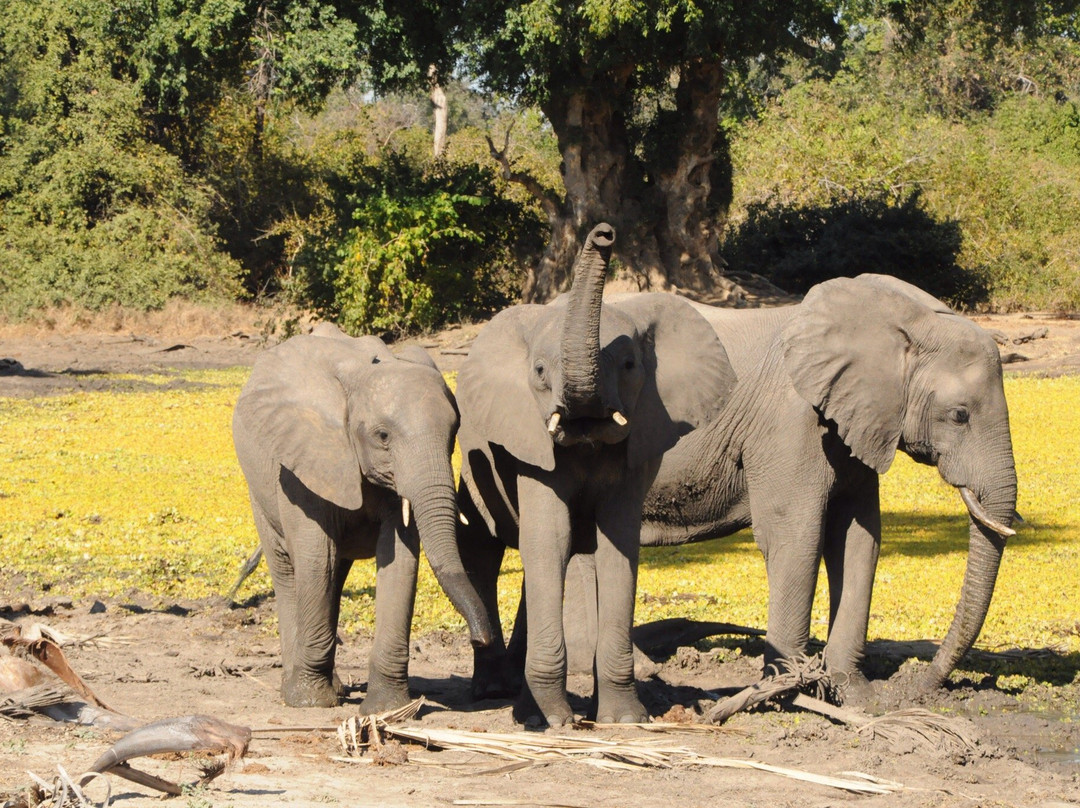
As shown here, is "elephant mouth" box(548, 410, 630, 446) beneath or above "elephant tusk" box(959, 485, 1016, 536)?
above

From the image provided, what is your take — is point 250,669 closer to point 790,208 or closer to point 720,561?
point 720,561

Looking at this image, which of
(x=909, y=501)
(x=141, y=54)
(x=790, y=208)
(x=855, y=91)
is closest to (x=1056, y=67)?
(x=855, y=91)

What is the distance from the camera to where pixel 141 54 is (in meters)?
31.9

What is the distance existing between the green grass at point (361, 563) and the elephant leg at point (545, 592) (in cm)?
339

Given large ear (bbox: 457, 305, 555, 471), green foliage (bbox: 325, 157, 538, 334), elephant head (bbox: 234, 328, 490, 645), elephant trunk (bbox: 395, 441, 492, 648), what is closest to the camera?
elephant trunk (bbox: 395, 441, 492, 648)

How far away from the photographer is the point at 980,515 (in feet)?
26.8

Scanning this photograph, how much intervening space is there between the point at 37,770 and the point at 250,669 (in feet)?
11.0

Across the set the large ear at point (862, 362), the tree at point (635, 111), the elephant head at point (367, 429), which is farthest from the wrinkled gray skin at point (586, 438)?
the tree at point (635, 111)

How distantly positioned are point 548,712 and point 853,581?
2.16 meters

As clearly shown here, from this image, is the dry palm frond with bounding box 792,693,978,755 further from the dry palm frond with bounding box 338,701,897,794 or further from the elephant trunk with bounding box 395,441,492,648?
the elephant trunk with bounding box 395,441,492,648

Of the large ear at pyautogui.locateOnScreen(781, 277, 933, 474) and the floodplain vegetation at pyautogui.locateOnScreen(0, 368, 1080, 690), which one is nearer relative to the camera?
the large ear at pyautogui.locateOnScreen(781, 277, 933, 474)

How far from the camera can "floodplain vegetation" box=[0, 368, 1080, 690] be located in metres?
11.6

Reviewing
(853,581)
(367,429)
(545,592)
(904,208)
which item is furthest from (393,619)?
(904,208)

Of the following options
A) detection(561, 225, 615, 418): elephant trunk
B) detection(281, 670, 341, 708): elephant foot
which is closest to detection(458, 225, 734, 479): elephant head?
detection(561, 225, 615, 418): elephant trunk
